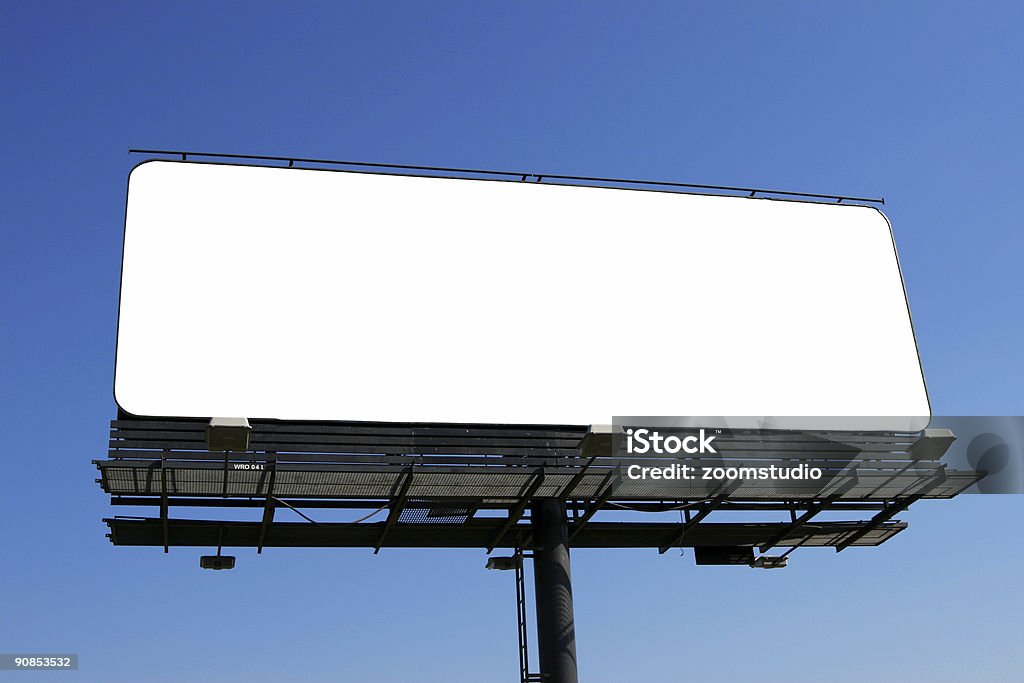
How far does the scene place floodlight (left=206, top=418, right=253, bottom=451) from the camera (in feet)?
40.6

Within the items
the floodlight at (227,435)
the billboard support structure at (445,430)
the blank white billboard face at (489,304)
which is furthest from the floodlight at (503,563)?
the floodlight at (227,435)

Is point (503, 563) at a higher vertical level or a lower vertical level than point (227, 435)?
lower

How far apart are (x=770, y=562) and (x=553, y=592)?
408 cm

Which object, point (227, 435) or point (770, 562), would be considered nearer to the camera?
point (227, 435)

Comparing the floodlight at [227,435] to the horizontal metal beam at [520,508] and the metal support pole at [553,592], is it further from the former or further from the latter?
the metal support pole at [553,592]

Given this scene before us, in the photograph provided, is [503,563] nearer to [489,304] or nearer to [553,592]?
[553,592]

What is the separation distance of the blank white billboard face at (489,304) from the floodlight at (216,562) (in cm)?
223

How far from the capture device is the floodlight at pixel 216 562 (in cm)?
1397

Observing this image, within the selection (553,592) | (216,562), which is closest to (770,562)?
(553,592)

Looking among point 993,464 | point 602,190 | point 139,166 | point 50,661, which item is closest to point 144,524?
point 50,661

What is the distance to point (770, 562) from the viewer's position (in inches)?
626

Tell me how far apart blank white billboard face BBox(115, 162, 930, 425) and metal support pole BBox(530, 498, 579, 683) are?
1.37m

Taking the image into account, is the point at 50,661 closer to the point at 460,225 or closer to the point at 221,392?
the point at 221,392

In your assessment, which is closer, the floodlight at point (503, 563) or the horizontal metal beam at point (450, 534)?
the horizontal metal beam at point (450, 534)
